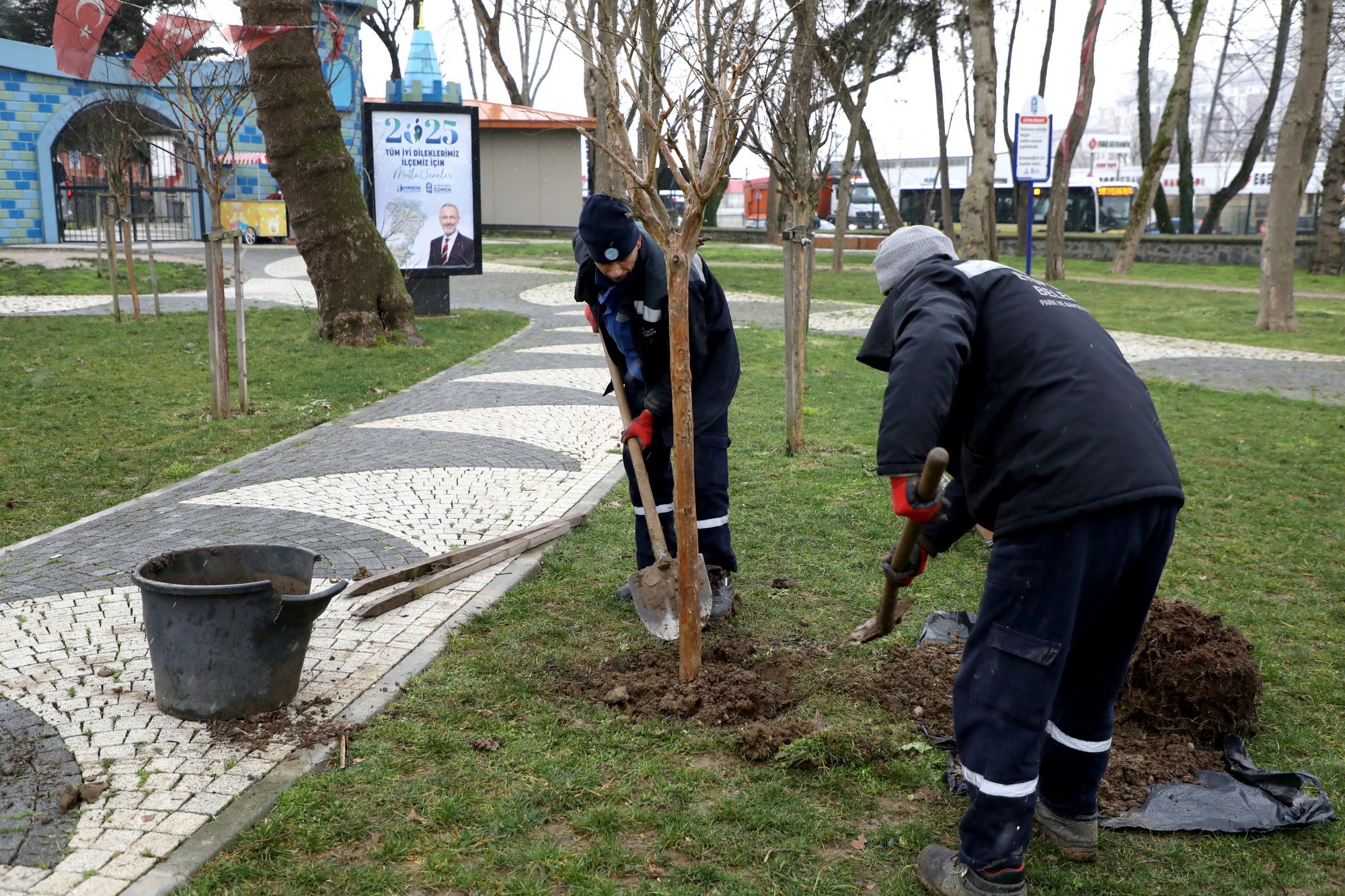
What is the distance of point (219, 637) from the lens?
338 centimetres

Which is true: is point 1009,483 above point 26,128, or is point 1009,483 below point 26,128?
below

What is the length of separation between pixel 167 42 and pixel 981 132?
10123 mm

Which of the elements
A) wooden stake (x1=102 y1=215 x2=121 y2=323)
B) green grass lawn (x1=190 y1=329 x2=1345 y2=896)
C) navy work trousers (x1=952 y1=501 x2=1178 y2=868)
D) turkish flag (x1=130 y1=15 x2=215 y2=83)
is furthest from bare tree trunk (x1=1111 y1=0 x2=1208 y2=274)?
navy work trousers (x1=952 y1=501 x2=1178 y2=868)

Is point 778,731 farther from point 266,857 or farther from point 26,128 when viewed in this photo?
point 26,128

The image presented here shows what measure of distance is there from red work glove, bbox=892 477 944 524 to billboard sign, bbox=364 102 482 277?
13458mm

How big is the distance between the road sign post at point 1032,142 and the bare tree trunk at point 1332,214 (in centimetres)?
1484

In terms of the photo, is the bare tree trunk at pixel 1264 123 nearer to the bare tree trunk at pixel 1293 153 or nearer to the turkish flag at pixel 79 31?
the bare tree trunk at pixel 1293 153

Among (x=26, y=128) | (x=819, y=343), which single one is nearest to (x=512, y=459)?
(x=819, y=343)

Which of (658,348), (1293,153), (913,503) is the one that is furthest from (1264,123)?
(913,503)

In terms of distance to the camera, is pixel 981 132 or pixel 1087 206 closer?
pixel 981 132

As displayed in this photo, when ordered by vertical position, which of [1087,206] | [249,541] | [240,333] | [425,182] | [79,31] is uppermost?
[1087,206]

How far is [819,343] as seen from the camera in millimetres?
13922

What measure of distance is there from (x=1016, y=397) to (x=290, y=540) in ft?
13.2

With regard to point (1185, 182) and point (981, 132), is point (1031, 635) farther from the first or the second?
point (1185, 182)
